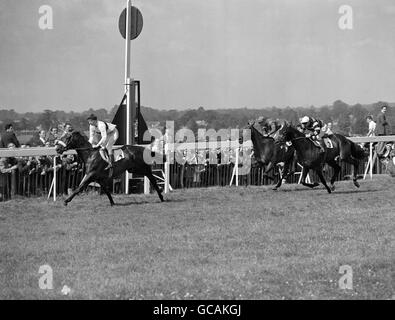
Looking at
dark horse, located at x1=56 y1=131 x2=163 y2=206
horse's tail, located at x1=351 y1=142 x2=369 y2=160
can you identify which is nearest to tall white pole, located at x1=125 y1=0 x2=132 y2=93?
dark horse, located at x1=56 y1=131 x2=163 y2=206

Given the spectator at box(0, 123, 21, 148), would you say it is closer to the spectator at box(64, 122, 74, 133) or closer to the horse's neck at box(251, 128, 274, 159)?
the spectator at box(64, 122, 74, 133)

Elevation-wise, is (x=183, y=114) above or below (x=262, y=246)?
above

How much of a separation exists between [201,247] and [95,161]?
5489mm

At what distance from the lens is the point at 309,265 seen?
7.69 metres

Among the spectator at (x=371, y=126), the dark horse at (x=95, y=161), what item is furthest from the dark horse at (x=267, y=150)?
the spectator at (x=371, y=126)

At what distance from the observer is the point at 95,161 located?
13.9m

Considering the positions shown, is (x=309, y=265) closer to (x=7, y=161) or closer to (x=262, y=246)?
(x=262, y=246)

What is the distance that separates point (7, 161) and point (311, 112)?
467 inches

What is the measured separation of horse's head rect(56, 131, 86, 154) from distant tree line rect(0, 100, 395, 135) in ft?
7.29

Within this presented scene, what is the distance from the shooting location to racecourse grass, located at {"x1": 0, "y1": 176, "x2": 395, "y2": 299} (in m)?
6.75

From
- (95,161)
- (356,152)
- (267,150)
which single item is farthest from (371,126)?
(95,161)

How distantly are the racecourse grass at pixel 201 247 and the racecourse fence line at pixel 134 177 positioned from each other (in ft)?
1.69

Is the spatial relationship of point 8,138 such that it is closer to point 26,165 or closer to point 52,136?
point 26,165
